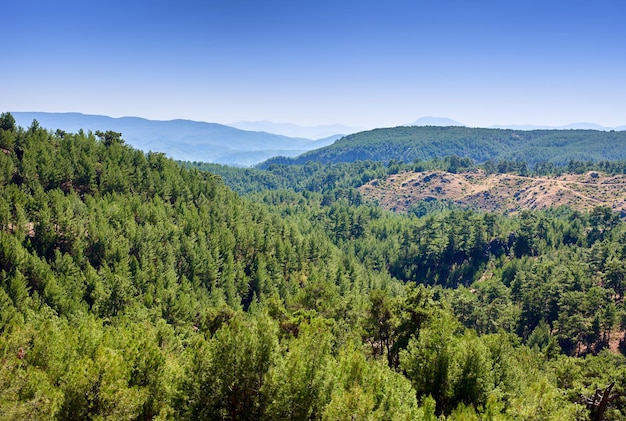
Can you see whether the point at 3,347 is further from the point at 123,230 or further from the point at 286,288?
the point at 286,288

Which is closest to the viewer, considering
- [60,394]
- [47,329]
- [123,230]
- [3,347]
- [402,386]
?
[60,394]

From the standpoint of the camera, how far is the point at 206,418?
25.3 m

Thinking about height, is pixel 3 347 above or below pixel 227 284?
above

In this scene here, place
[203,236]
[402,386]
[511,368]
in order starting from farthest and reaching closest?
[203,236], [511,368], [402,386]

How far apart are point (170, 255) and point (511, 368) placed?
6988 cm

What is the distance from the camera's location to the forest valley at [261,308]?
25.7 metres

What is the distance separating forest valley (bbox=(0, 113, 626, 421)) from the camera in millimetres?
25688

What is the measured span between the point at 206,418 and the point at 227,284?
66595 millimetres

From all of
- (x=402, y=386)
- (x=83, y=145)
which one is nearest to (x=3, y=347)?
(x=402, y=386)

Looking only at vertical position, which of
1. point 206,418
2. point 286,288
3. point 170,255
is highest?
point 206,418

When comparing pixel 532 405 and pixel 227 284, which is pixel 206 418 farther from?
pixel 227 284

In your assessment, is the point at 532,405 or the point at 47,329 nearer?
the point at 532,405

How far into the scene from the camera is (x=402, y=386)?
28672 mm

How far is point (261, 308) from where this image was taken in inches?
3174
